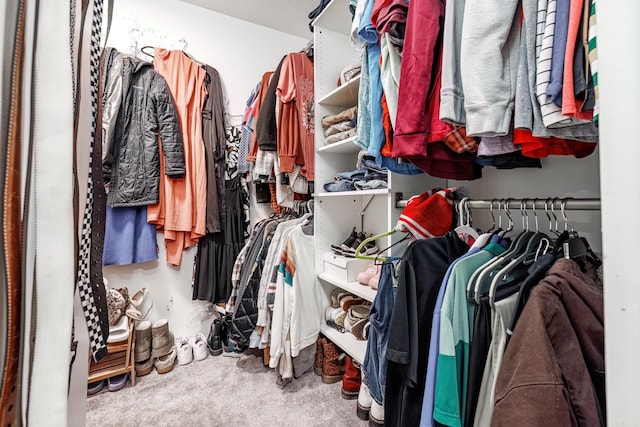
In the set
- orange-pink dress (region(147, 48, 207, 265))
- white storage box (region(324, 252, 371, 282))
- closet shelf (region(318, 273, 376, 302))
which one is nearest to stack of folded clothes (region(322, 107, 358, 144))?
white storage box (region(324, 252, 371, 282))

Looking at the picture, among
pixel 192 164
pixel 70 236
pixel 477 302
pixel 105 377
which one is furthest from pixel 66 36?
pixel 105 377

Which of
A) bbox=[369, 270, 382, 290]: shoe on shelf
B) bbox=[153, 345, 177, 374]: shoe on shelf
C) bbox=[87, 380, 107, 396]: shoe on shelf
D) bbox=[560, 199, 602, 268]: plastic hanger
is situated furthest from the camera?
bbox=[153, 345, 177, 374]: shoe on shelf

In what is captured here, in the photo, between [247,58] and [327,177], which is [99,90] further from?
[247,58]

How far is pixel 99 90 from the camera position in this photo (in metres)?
0.48

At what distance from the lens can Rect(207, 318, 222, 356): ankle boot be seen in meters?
1.95

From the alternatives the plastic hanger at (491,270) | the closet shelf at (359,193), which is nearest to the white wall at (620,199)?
the plastic hanger at (491,270)

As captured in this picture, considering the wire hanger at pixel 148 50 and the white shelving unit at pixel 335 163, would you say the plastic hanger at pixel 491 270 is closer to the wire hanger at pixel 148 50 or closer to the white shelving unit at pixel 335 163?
the white shelving unit at pixel 335 163

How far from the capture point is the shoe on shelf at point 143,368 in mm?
1696

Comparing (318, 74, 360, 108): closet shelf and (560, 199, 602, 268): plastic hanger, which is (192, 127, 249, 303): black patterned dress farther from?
(560, 199, 602, 268): plastic hanger

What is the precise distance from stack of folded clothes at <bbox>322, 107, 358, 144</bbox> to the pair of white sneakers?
1.55m

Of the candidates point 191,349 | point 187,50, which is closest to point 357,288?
point 191,349

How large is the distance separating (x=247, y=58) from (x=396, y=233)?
183cm

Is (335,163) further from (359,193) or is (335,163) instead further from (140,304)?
(140,304)

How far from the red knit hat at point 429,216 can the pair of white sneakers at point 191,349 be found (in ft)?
5.28
